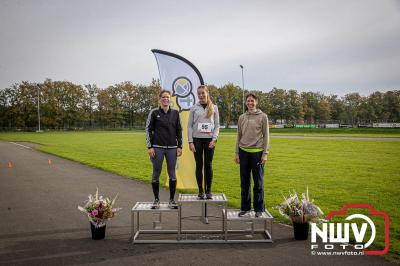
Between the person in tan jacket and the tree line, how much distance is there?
96.8m

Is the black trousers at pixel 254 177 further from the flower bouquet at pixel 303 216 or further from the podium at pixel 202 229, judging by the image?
the flower bouquet at pixel 303 216

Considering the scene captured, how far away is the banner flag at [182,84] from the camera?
968 centimetres

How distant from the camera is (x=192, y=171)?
961cm

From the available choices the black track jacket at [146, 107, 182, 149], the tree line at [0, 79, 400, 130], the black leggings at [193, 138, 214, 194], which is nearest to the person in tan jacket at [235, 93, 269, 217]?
the black leggings at [193, 138, 214, 194]

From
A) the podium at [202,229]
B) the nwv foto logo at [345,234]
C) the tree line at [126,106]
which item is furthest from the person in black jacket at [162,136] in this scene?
the tree line at [126,106]

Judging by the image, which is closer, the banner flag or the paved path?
the paved path

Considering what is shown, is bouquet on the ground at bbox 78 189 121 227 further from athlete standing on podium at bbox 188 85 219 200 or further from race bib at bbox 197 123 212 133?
race bib at bbox 197 123 212 133

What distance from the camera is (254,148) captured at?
6484mm

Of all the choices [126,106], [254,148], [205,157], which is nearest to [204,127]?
[205,157]

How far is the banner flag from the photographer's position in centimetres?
968

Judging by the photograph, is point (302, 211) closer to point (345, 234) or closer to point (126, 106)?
point (345, 234)

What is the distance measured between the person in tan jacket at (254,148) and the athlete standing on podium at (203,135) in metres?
0.60

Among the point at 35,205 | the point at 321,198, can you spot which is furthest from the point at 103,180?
the point at 321,198

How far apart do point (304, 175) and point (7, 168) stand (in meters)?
13.0
